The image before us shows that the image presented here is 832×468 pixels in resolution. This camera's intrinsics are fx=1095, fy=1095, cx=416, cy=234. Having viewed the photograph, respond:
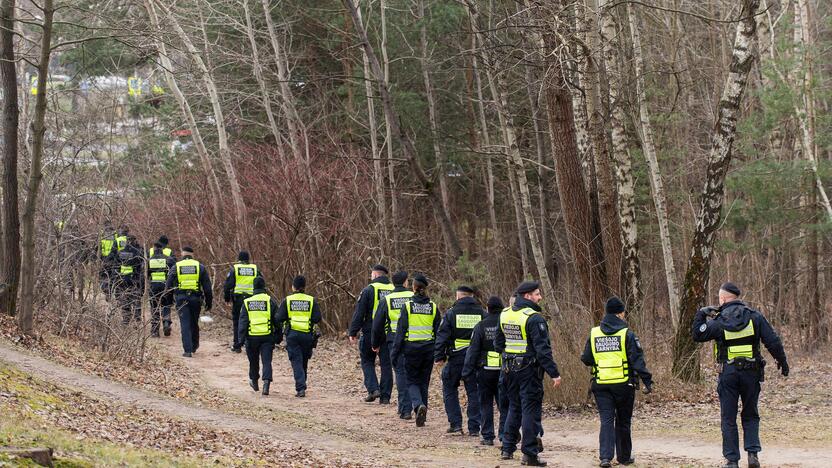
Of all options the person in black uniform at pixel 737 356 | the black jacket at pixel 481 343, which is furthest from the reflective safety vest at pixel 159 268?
the person in black uniform at pixel 737 356

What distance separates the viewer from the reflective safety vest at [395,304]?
15.8 meters

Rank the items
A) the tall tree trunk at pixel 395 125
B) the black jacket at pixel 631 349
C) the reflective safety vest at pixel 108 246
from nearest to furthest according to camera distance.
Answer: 1. the black jacket at pixel 631 349
2. the tall tree trunk at pixel 395 125
3. the reflective safety vest at pixel 108 246

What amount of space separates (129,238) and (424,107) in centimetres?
1177

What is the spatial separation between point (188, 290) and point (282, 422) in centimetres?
746

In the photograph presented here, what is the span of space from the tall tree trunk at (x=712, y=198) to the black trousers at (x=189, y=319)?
9581 mm

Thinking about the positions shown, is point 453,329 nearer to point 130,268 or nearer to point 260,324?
point 260,324

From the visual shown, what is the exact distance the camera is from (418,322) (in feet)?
50.0

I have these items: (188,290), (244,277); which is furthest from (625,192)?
(188,290)

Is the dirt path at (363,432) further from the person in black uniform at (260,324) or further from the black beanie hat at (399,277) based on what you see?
the black beanie hat at (399,277)

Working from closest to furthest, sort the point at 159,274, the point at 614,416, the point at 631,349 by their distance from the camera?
the point at 631,349, the point at 614,416, the point at 159,274

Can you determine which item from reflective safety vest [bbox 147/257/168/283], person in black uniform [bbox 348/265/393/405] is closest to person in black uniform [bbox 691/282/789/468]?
person in black uniform [bbox 348/265/393/405]

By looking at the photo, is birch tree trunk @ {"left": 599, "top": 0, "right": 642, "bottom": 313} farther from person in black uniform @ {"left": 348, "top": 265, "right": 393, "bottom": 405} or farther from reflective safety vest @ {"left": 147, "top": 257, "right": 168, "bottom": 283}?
reflective safety vest @ {"left": 147, "top": 257, "right": 168, "bottom": 283}

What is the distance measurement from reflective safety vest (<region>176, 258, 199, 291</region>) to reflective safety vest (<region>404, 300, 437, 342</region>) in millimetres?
7556

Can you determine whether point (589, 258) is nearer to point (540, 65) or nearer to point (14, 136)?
point (540, 65)
